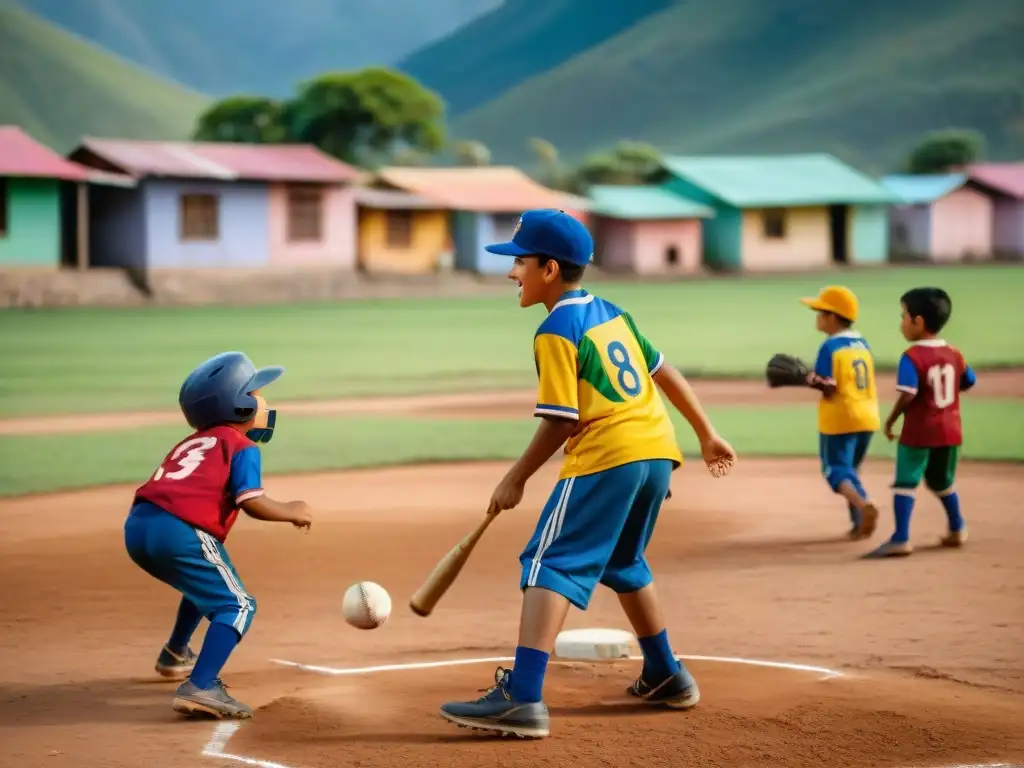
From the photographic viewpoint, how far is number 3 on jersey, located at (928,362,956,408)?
9414 mm

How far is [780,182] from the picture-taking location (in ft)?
222

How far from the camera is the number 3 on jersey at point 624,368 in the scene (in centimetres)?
569

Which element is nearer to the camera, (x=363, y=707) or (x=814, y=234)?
(x=363, y=707)

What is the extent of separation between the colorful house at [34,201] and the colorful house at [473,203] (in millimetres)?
14397

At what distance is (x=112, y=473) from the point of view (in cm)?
1394

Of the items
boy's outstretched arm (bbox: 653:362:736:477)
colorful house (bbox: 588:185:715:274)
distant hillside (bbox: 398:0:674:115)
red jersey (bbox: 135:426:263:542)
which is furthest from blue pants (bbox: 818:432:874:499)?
distant hillside (bbox: 398:0:674:115)

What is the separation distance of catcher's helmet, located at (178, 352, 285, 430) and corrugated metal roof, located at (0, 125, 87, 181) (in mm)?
35821

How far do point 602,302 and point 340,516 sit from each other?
5.81 meters

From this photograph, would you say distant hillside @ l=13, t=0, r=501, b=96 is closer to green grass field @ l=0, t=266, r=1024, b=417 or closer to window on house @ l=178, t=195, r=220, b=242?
window on house @ l=178, t=195, r=220, b=242

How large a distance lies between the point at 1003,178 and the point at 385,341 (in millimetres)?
50943

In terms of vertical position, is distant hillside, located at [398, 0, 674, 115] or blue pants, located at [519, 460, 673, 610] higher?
distant hillside, located at [398, 0, 674, 115]

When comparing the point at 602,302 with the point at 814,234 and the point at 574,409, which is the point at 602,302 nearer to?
the point at 574,409

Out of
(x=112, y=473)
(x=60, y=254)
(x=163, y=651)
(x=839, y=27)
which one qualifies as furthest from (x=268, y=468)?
(x=839, y=27)

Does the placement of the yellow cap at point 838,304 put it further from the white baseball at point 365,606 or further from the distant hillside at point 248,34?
the distant hillside at point 248,34
